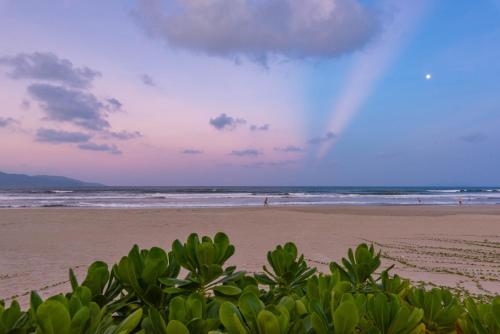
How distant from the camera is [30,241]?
10078 millimetres

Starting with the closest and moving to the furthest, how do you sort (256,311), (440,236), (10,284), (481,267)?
1. (256,311)
2. (10,284)
3. (481,267)
4. (440,236)

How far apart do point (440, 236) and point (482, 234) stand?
1679 mm

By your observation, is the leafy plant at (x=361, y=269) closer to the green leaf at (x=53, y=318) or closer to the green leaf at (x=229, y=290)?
the green leaf at (x=229, y=290)

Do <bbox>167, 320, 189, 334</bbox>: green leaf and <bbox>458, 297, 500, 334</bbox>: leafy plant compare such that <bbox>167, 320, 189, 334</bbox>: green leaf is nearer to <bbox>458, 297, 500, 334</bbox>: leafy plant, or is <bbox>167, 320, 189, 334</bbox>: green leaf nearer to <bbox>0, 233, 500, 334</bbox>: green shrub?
<bbox>0, 233, 500, 334</bbox>: green shrub

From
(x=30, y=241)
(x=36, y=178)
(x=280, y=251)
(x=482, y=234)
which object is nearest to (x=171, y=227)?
(x=30, y=241)

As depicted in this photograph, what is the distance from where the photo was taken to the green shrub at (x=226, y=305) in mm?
762

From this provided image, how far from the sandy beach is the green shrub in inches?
201

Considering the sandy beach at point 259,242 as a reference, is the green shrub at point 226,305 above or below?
above

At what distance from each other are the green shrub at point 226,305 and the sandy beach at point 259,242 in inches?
201

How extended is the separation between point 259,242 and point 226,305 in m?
9.16

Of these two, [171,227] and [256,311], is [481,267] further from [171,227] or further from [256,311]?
[171,227]

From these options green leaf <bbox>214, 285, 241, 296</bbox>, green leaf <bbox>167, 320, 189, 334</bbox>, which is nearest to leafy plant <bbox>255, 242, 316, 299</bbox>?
green leaf <bbox>214, 285, 241, 296</bbox>

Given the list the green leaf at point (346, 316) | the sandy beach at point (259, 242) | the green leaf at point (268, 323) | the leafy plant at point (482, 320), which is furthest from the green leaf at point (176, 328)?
the sandy beach at point (259, 242)

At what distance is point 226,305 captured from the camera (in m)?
0.79
